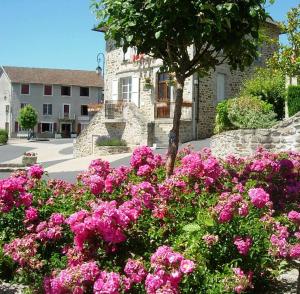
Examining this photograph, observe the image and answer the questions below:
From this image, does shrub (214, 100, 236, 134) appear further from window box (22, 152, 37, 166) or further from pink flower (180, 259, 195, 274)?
pink flower (180, 259, 195, 274)

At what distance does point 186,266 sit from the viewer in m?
3.07

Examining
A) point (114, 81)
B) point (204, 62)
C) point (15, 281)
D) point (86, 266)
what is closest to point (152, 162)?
point (204, 62)

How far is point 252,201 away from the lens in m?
4.00

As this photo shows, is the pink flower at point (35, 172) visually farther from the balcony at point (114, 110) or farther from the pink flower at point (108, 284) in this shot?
the balcony at point (114, 110)

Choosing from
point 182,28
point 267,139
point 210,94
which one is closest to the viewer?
point 182,28

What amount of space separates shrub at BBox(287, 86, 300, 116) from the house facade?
4642 cm

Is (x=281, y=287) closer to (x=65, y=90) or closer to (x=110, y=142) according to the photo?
(x=110, y=142)

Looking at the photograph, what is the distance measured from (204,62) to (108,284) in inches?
156

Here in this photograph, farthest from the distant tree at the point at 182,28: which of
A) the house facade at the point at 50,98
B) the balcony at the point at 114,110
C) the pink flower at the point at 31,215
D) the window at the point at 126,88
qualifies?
the house facade at the point at 50,98

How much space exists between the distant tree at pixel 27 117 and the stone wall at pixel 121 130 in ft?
100

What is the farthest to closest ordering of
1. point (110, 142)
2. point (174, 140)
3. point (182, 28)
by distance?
point (110, 142) < point (174, 140) < point (182, 28)

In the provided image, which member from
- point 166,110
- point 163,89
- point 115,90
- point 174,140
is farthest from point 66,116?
point 174,140

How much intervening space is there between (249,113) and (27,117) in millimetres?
43619

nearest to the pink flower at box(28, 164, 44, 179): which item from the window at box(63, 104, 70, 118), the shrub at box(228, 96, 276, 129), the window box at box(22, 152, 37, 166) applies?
the shrub at box(228, 96, 276, 129)
